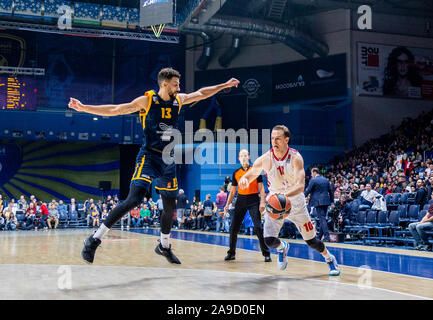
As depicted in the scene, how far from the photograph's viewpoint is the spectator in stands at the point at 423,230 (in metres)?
9.33

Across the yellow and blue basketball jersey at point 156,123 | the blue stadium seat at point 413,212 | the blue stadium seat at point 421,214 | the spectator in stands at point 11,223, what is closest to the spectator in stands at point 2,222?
the spectator in stands at point 11,223

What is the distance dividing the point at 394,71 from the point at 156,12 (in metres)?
14.2

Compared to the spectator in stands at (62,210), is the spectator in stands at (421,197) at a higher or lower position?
higher

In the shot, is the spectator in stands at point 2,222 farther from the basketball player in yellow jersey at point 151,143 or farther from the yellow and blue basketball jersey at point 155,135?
the yellow and blue basketball jersey at point 155,135

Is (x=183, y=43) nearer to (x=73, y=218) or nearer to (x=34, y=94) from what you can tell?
(x=34, y=94)

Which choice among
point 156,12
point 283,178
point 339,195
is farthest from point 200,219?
point 283,178

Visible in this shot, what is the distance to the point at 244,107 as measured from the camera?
2675cm

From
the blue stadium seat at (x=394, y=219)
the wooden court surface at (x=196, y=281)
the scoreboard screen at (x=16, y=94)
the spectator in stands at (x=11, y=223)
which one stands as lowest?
the spectator in stands at (x=11, y=223)

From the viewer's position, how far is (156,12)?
1783 cm

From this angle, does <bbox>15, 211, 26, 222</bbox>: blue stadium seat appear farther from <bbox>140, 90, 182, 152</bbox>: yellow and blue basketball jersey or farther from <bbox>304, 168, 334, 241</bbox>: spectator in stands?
<bbox>140, 90, 182, 152</bbox>: yellow and blue basketball jersey

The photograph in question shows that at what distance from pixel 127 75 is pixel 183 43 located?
4.09 m

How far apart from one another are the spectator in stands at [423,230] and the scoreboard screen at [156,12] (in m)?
11.7
